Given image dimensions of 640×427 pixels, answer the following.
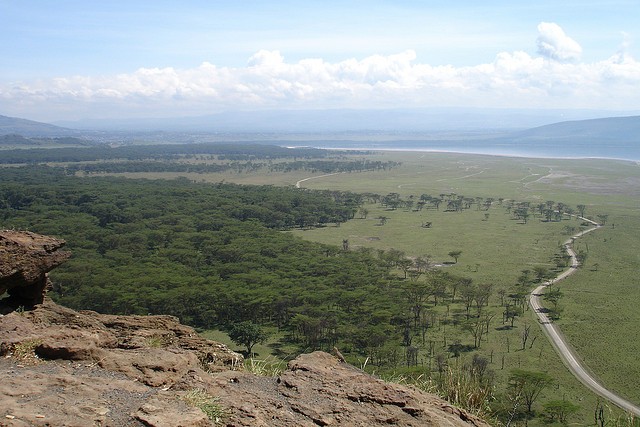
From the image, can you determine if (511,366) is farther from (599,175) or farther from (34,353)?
(599,175)

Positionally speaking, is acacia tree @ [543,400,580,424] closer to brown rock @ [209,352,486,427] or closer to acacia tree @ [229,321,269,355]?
acacia tree @ [229,321,269,355]

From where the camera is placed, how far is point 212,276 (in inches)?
1817

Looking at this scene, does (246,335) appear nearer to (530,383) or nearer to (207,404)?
(530,383)

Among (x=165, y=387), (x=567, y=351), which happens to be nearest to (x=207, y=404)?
(x=165, y=387)

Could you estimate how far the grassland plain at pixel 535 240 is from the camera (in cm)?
3241

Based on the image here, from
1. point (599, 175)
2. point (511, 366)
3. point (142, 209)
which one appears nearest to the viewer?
point (511, 366)

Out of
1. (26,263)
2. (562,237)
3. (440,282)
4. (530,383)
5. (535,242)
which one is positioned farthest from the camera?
(562,237)

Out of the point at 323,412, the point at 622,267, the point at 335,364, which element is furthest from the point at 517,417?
the point at 622,267

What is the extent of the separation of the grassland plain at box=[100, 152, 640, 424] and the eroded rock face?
2523 cm

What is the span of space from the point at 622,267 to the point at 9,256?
6144 centimetres

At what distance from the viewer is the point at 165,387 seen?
718 centimetres

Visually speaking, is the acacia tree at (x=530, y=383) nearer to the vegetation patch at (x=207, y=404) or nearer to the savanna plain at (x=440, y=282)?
the savanna plain at (x=440, y=282)

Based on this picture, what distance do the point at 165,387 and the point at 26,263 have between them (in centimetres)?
504

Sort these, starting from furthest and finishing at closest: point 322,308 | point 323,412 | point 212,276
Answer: point 212,276
point 322,308
point 323,412
